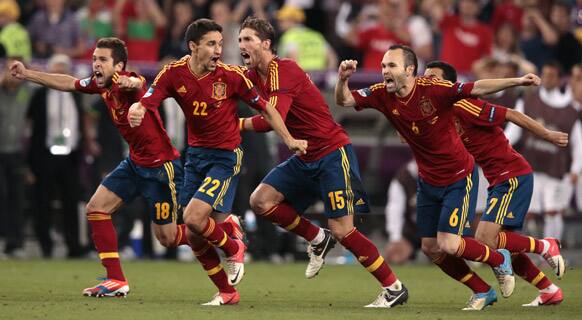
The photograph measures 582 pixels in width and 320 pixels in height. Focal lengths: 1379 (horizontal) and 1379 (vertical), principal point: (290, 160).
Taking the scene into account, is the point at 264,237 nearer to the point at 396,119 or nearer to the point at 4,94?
the point at 4,94

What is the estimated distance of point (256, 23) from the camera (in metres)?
12.2

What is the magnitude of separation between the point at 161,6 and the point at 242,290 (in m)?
8.98

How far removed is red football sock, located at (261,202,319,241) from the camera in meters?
12.7

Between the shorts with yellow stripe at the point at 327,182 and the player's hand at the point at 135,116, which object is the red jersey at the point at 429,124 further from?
the player's hand at the point at 135,116

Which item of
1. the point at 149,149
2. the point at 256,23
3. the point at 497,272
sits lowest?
the point at 497,272

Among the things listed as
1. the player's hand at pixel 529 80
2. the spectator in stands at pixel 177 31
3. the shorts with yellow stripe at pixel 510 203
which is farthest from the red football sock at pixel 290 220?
the spectator in stands at pixel 177 31

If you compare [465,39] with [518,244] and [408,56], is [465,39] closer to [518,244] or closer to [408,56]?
[518,244]

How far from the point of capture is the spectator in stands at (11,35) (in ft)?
63.9

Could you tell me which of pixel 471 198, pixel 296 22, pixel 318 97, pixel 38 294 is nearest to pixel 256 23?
pixel 318 97

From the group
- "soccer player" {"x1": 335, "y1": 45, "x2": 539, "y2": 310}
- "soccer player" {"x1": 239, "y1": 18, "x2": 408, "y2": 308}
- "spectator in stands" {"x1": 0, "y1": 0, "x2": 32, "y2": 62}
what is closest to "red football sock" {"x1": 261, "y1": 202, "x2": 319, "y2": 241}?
"soccer player" {"x1": 239, "y1": 18, "x2": 408, "y2": 308}

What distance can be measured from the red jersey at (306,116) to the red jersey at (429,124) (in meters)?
0.37

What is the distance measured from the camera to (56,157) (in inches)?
740

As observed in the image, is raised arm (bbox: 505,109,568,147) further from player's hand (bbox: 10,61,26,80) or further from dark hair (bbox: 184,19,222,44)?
player's hand (bbox: 10,61,26,80)

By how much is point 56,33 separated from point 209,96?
8892 millimetres
